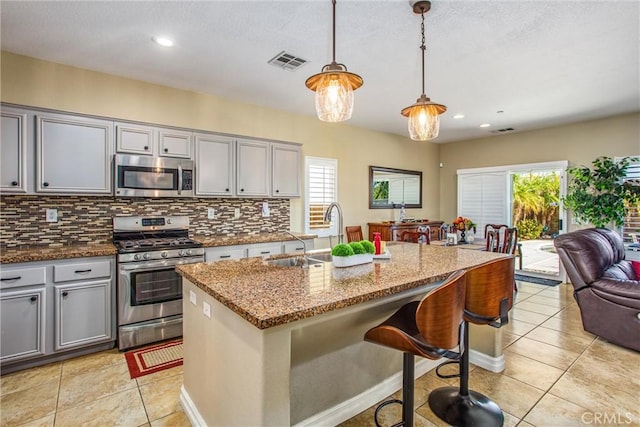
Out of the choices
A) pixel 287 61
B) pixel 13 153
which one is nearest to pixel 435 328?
pixel 287 61

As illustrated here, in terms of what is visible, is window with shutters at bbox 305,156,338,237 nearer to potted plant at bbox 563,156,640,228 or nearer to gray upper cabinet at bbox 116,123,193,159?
gray upper cabinet at bbox 116,123,193,159

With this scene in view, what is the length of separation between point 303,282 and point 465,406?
1.40 meters

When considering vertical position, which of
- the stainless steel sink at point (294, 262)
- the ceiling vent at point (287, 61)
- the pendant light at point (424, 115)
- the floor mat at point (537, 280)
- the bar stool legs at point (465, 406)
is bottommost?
the bar stool legs at point (465, 406)

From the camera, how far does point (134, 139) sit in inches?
134

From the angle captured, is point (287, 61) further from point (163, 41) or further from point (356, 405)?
point (356, 405)

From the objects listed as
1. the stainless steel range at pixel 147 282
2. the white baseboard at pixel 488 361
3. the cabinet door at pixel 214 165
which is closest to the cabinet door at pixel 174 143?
the cabinet door at pixel 214 165

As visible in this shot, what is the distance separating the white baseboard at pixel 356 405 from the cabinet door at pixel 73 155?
2855 mm

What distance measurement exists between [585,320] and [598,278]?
17.8 inches

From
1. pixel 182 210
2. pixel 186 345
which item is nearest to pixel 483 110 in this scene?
pixel 182 210

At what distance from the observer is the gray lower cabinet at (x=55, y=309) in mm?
2613

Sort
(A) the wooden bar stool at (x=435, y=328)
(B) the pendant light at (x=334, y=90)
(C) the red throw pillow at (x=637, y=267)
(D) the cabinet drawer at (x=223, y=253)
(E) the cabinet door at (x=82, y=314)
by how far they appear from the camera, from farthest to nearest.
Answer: (C) the red throw pillow at (x=637, y=267) → (D) the cabinet drawer at (x=223, y=253) → (E) the cabinet door at (x=82, y=314) → (B) the pendant light at (x=334, y=90) → (A) the wooden bar stool at (x=435, y=328)

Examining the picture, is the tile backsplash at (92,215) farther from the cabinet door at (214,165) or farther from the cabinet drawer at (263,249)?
the cabinet drawer at (263,249)

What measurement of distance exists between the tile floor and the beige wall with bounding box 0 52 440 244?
96.8 inches

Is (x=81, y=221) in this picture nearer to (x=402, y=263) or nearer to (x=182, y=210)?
(x=182, y=210)
